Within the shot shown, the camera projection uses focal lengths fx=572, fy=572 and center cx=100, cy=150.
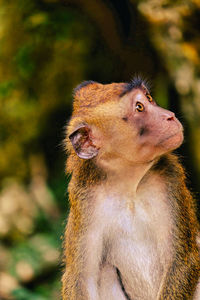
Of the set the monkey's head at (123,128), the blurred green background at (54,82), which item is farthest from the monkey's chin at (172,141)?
the blurred green background at (54,82)

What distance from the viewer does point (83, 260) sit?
3707 millimetres

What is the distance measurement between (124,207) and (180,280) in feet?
1.99

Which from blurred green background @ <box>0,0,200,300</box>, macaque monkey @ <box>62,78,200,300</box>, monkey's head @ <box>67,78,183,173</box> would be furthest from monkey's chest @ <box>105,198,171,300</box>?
blurred green background @ <box>0,0,200,300</box>

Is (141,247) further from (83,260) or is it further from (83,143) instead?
(83,143)

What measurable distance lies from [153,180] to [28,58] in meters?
3.39

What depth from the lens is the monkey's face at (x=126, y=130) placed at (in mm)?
3367

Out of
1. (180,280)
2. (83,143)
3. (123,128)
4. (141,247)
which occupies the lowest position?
(180,280)

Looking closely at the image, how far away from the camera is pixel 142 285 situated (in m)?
3.78

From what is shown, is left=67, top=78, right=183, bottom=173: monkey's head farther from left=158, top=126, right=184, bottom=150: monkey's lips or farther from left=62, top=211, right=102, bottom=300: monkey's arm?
left=62, top=211, right=102, bottom=300: monkey's arm

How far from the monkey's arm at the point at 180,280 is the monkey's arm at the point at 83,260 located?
1.49 feet

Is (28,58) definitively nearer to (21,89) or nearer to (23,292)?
(21,89)

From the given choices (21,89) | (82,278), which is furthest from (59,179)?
(82,278)

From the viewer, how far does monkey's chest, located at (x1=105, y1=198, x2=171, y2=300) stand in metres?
3.65

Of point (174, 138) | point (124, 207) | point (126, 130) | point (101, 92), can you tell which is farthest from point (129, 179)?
point (101, 92)
